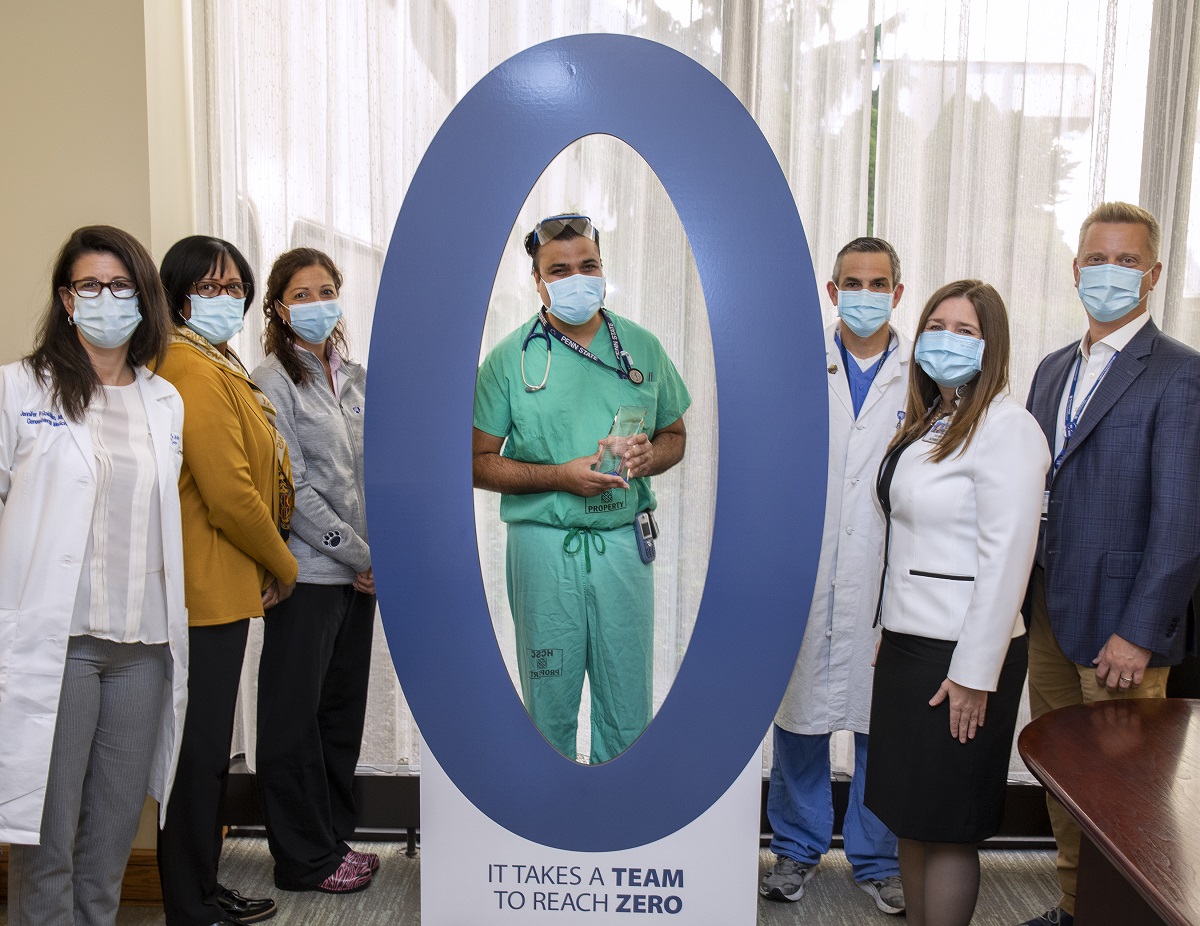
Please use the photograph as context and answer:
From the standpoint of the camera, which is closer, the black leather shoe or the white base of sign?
the white base of sign

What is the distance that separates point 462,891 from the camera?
6.26ft

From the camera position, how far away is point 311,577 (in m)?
2.37

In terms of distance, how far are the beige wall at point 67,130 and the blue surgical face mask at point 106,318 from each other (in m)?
0.64

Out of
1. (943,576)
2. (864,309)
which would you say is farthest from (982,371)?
(864,309)

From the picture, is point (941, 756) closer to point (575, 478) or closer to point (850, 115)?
point (575, 478)

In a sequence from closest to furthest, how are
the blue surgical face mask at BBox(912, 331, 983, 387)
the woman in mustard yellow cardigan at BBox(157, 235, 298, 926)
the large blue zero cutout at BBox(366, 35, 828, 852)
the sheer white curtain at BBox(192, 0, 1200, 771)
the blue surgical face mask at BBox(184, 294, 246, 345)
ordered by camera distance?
the large blue zero cutout at BBox(366, 35, 828, 852) < the blue surgical face mask at BBox(912, 331, 983, 387) < the woman in mustard yellow cardigan at BBox(157, 235, 298, 926) < the blue surgical face mask at BBox(184, 294, 246, 345) < the sheer white curtain at BBox(192, 0, 1200, 771)

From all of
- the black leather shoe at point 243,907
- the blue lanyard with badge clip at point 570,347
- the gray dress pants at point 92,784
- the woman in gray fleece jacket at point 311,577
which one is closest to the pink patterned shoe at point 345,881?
the woman in gray fleece jacket at point 311,577

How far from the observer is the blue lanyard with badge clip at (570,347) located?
1.72 m

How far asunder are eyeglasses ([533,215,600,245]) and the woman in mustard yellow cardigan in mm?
829

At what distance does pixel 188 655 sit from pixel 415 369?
0.86 meters

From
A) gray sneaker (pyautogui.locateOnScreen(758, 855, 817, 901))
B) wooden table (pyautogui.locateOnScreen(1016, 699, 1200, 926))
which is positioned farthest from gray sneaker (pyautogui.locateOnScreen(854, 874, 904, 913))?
wooden table (pyautogui.locateOnScreen(1016, 699, 1200, 926))

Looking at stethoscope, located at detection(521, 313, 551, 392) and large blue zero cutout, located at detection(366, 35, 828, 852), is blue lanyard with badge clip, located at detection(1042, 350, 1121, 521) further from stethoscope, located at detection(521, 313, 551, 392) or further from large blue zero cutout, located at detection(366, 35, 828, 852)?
stethoscope, located at detection(521, 313, 551, 392)

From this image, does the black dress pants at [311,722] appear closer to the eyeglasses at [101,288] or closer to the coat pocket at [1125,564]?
the eyeglasses at [101,288]

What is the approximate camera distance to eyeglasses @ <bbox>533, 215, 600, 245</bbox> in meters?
1.73
